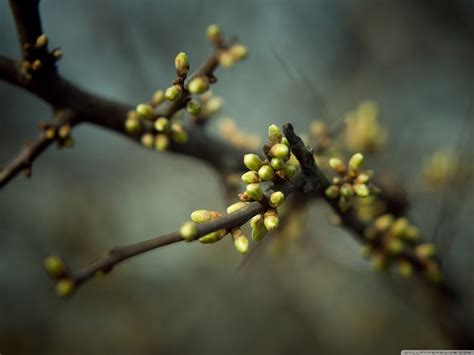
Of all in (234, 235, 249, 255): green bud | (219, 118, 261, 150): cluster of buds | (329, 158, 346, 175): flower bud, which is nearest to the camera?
(234, 235, 249, 255): green bud

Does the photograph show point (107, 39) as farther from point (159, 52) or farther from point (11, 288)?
point (11, 288)

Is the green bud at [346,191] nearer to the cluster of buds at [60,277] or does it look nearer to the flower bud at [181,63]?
the flower bud at [181,63]

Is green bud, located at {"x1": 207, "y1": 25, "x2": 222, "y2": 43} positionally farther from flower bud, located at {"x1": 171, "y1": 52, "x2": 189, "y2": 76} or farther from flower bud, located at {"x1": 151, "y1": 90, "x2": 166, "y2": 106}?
flower bud, located at {"x1": 171, "y1": 52, "x2": 189, "y2": 76}

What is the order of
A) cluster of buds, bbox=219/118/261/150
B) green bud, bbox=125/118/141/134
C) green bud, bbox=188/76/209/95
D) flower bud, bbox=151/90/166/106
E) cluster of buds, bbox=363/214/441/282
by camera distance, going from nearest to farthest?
1. green bud, bbox=188/76/209/95
2. flower bud, bbox=151/90/166/106
3. green bud, bbox=125/118/141/134
4. cluster of buds, bbox=363/214/441/282
5. cluster of buds, bbox=219/118/261/150

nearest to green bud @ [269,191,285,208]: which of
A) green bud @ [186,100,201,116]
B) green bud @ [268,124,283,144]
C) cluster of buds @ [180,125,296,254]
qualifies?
cluster of buds @ [180,125,296,254]

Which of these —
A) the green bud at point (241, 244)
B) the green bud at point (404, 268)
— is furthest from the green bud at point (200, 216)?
the green bud at point (404, 268)

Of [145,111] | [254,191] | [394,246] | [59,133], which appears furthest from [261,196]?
[394,246]

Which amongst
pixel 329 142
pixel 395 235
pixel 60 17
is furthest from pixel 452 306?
pixel 60 17
